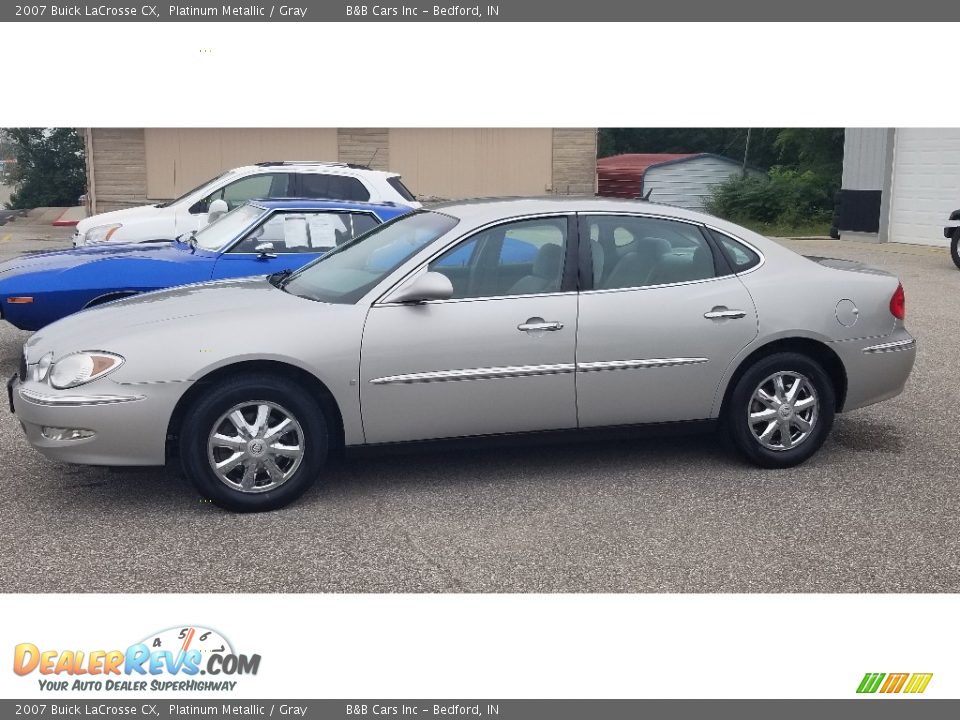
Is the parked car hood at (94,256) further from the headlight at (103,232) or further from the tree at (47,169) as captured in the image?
the tree at (47,169)

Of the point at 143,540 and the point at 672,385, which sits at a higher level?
the point at 672,385

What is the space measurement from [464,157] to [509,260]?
18499mm

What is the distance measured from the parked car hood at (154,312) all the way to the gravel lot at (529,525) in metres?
0.73

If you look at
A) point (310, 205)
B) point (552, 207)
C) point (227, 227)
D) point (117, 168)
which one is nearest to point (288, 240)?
point (310, 205)

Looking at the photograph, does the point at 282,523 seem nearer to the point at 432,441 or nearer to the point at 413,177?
the point at 432,441

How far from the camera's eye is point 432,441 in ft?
18.0

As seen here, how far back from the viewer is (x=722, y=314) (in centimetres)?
582

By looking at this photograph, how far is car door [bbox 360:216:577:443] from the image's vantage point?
5352 mm

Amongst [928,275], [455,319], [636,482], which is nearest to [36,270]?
[455,319]

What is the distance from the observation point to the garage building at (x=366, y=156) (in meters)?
23.2

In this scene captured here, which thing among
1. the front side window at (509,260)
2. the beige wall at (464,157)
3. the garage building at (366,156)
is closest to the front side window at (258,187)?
the front side window at (509,260)

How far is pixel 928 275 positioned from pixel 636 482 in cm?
1174

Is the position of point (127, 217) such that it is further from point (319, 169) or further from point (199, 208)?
point (319, 169)

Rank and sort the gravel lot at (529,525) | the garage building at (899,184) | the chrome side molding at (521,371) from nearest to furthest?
the gravel lot at (529,525), the chrome side molding at (521,371), the garage building at (899,184)
